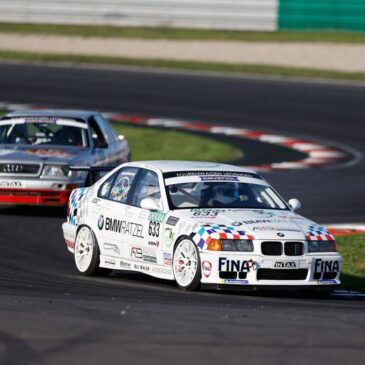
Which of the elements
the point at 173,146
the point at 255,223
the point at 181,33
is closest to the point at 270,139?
the point at 173,146

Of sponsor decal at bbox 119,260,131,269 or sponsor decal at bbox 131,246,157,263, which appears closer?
sponsor decal at bbox 131,246,157,263

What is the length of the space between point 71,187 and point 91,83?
61.2ft

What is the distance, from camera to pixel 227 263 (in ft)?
36.6

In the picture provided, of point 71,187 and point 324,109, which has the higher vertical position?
point 324,109

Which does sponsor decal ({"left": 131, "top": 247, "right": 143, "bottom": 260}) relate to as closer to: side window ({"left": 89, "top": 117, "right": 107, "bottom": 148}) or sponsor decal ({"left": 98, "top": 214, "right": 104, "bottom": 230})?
sponsor decal ({"left": 98, "top": 214, "right": 104, "bottom": 230})

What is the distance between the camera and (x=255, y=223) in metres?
11.5

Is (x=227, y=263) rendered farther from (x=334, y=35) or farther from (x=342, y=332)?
(x=334, y=35)

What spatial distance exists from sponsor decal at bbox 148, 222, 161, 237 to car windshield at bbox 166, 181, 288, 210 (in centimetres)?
23

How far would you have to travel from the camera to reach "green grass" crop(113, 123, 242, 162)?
24.2 m

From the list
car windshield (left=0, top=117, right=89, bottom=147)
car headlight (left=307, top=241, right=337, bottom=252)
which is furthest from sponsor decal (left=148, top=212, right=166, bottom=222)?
car windshield (left=0, top=117, right=89, bottom=147)

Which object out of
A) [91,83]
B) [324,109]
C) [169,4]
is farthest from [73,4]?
[324,109]

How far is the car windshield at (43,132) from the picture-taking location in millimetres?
17625

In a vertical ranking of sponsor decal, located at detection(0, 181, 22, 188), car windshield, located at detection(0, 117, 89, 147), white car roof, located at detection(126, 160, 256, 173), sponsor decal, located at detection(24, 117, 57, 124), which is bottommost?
white car roof, located at detection(126, 160, 256, 173)

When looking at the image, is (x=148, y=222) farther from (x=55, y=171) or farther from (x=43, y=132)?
(x=43, y=132)
